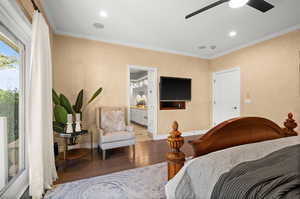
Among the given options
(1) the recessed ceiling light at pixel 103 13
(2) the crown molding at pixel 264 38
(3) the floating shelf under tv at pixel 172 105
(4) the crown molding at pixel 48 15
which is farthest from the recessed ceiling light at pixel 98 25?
(2) the crown molding at pixel 264 38

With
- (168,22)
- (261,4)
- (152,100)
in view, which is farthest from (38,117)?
(261,4)

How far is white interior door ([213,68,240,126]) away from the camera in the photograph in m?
3.82

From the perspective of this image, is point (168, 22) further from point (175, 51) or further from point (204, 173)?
point (204, 173)

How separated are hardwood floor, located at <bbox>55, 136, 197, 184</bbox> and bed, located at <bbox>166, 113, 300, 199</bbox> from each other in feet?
4.47

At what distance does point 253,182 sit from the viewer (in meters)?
0.67

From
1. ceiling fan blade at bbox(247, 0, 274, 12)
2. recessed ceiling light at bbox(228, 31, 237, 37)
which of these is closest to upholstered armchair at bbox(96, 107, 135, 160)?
ceiling fan blade at bbox(247, 0, 274, 12)

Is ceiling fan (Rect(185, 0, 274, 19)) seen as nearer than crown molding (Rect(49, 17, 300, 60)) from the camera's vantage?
Yes

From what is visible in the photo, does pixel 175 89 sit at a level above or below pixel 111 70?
below

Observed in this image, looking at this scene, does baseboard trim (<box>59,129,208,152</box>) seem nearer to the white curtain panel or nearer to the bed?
the white curtain panel

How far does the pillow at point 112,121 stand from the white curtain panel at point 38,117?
125 centimetres

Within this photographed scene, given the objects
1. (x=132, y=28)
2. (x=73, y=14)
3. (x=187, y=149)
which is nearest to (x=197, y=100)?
(x=187, y=149)

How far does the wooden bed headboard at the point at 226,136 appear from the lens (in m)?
1.12

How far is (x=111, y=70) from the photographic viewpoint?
336 centimetres

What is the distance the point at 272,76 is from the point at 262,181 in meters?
3.46
